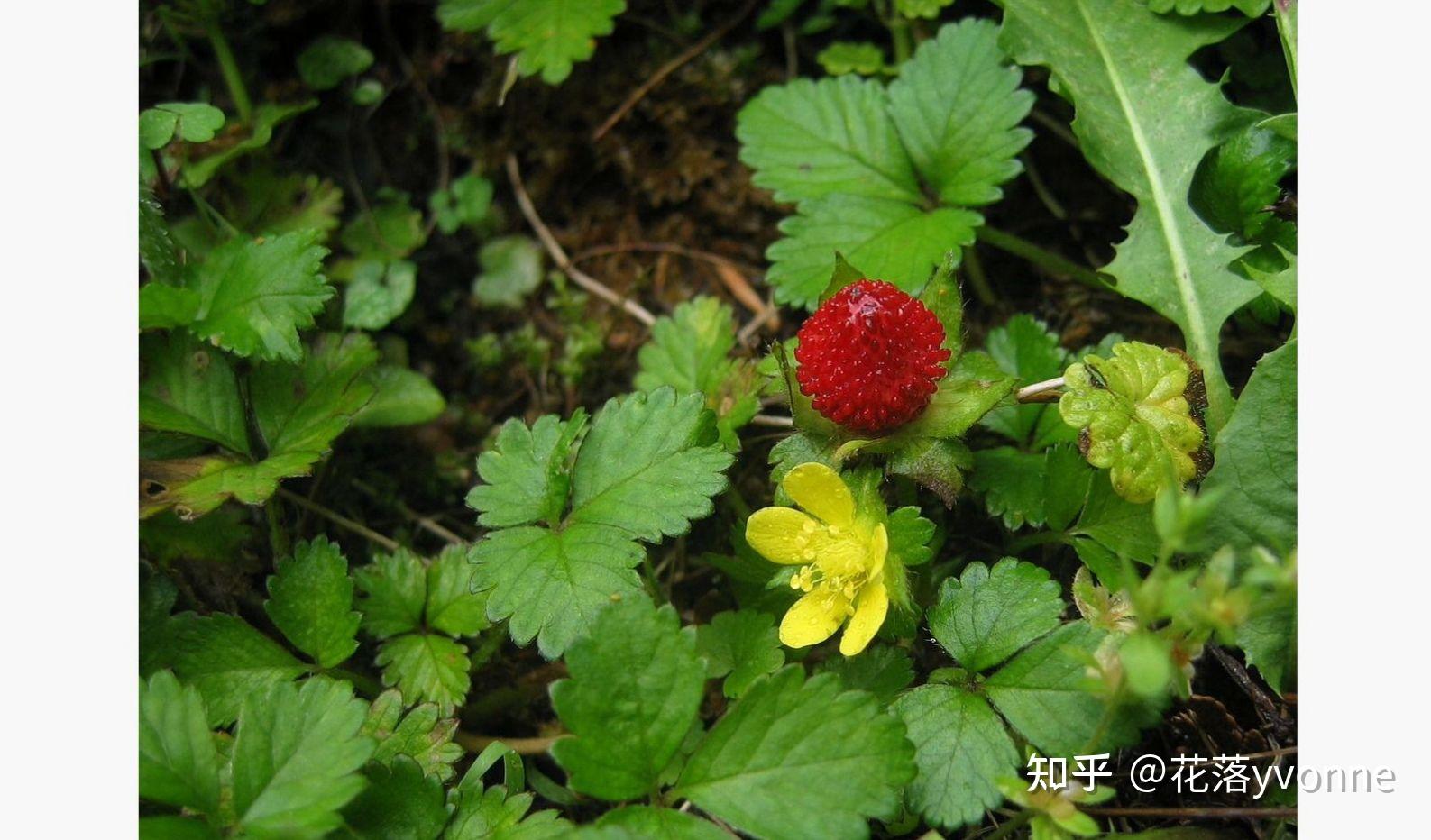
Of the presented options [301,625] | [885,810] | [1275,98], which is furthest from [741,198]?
[885,810]

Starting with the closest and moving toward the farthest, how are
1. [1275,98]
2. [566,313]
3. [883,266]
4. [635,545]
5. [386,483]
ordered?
[635,545] < [883,266] < [1275,98] < [386,483] < [566,313]

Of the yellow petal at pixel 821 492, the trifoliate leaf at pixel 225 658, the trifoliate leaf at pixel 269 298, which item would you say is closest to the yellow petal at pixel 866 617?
the yellow petal at pixel 821 492

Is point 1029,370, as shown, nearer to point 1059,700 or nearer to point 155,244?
point 1059,700

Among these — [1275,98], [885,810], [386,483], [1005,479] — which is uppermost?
[1275,98]

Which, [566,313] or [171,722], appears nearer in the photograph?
[171,722]

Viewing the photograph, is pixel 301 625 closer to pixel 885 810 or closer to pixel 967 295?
pixel 885 810

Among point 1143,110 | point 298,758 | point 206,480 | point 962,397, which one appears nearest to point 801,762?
point 962,397

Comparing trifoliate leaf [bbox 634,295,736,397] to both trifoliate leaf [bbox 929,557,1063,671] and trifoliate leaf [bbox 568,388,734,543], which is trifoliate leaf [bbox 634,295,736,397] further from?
trifoliate leaf [bbox 929,557,1063,671]
